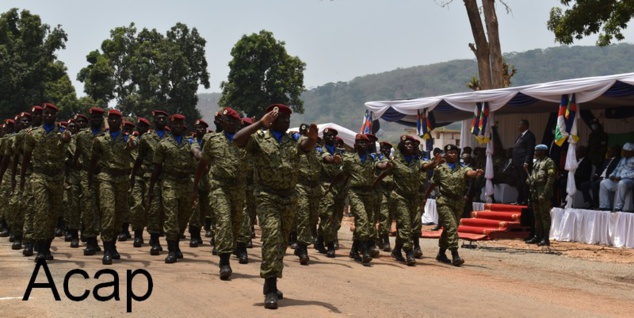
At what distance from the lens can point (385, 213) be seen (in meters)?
13.7

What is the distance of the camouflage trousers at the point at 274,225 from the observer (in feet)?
27.1

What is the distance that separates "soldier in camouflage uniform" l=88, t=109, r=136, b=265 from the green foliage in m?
44.7

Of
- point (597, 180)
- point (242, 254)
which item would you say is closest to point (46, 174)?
point (242, 254)

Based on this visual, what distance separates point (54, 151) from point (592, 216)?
1135 centimetres

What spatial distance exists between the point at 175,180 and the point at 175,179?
0.01m

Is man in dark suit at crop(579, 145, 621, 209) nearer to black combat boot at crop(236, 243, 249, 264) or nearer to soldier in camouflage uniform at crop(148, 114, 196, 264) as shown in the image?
black combat boot at crop(236, 243, 249, 264)

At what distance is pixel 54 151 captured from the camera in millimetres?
11562

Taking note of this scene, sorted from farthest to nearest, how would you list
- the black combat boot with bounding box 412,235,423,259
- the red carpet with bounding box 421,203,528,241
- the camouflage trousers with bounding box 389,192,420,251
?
the red carpet with bounding box 421,203,528,241
the black combat boot with bounding box 412,235,423,259
the camouflage trousers with bounding box 389,192,420,251

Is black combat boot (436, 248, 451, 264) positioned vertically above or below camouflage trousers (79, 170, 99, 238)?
below

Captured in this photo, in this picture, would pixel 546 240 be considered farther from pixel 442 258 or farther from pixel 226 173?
pixel 226 173

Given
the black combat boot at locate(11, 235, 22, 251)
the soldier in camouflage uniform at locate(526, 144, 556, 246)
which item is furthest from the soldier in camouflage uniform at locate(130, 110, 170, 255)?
the soldier in camouflage uniform at locate(526, 144, 556, 246)

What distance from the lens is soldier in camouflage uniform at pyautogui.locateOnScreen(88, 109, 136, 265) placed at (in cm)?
1138

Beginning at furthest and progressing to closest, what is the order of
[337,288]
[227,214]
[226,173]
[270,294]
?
[226,173] → [227,214] → [337,288] → [270,294]

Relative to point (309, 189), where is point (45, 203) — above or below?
below
